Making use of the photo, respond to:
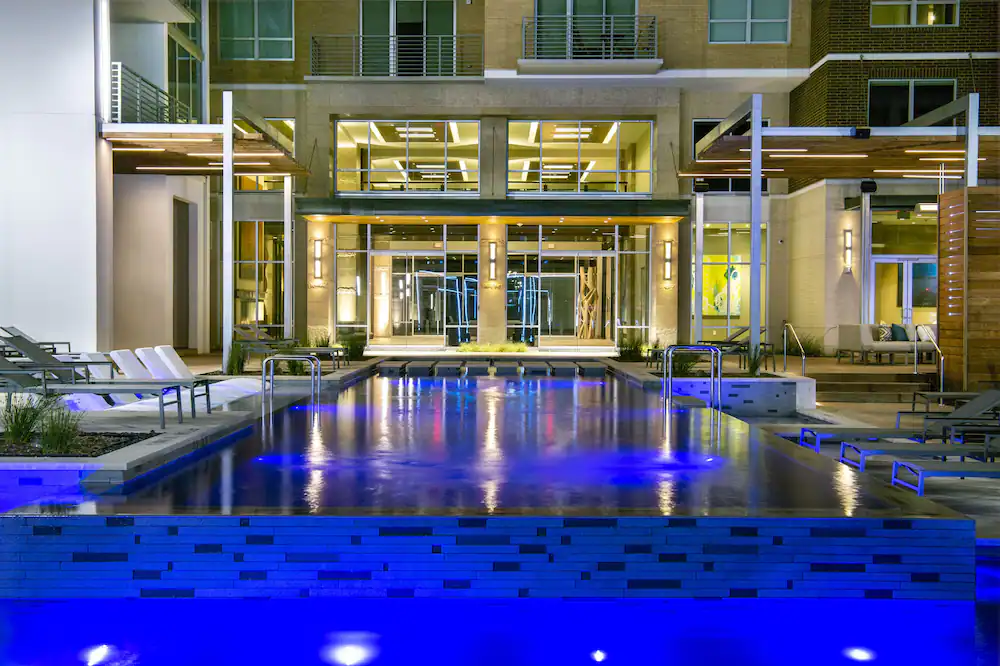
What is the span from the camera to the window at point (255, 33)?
25.9m

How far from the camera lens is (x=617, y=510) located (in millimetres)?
5176

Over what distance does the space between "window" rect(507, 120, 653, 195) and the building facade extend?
0.06 meters

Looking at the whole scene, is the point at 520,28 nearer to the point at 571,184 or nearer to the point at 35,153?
the point at 571,184

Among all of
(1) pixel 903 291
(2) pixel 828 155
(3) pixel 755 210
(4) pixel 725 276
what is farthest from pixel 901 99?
(3) pixel 755 210

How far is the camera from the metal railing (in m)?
24.8

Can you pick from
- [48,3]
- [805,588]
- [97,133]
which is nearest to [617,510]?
[805,588]

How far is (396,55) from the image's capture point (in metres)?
25.6

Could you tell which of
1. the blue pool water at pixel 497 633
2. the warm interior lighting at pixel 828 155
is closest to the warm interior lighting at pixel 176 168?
the warm interior lighting at pixel 828 155

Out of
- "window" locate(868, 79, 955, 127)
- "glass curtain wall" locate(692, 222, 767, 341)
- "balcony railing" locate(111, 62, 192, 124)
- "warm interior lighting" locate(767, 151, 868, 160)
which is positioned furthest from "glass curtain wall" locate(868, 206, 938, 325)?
"balcony railing" locate(111, 62, 192, 124)

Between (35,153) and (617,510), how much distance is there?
51.5ft

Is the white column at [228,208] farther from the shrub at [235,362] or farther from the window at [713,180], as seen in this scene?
the window at [713,180]

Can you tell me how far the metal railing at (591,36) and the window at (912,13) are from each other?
603 cm

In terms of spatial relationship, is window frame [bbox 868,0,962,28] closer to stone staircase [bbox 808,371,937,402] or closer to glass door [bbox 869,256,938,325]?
glass door [bbox 869,256,938,325]

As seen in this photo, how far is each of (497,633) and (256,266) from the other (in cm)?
2310
